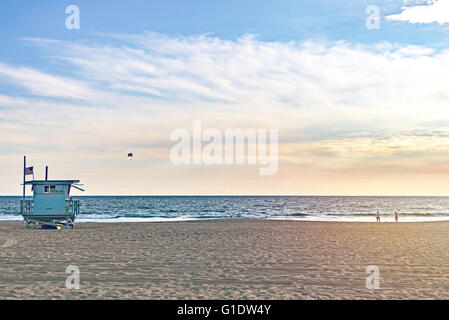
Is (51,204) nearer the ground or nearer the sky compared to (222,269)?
nearer the sky

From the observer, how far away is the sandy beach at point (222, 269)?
36.6 feet

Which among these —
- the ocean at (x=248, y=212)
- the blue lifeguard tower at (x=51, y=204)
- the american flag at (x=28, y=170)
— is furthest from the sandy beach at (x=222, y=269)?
the ocean at (x=248, y=212)

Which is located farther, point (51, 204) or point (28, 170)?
point (28, 170)

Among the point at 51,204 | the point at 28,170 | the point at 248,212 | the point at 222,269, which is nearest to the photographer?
the point at 222,269

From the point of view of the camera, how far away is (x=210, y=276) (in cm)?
1334

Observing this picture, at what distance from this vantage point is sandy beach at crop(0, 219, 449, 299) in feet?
36.6

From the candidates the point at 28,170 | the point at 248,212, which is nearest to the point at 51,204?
the point at 28,170

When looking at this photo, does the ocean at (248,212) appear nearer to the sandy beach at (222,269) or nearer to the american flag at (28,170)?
the american flag at (28,170)

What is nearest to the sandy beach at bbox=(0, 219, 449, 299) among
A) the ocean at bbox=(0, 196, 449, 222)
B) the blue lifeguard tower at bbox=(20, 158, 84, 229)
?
the blue lifeguard tower at bbox=(20, 158, 84, 229)

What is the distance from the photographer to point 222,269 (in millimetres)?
14578

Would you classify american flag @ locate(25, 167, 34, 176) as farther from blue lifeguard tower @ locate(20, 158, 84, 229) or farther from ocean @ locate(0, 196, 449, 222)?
ocean @ locate(0, 196, 449, 222)

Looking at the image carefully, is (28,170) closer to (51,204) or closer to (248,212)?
(51,204)

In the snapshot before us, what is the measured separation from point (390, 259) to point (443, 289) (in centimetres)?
565
